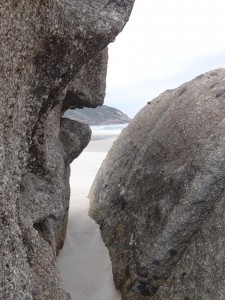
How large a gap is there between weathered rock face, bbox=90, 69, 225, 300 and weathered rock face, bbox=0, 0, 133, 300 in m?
0.97

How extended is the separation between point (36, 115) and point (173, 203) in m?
1.81

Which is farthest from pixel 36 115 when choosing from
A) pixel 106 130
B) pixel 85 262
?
pixel 106 130

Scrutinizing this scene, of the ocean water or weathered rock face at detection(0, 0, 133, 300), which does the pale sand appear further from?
the ocean water

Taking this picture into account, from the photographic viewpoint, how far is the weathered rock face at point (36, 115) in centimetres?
308

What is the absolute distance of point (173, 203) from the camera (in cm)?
473

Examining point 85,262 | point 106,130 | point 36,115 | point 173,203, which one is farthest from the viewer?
point 106,130

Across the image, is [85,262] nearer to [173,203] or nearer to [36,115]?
[173,203]

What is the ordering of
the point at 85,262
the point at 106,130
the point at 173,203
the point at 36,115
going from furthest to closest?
the point at 106,130 → the point at 85,262 → the point at 173,203 → the point at 36,115

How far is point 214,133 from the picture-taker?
4.77 meters

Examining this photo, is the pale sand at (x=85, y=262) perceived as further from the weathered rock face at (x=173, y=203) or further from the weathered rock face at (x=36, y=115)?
the weathered rock face at (x=36, y=115)

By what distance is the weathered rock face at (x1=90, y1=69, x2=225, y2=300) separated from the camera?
441 cm

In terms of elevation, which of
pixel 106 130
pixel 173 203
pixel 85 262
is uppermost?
pixel 173 203

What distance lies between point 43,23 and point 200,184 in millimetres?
2203

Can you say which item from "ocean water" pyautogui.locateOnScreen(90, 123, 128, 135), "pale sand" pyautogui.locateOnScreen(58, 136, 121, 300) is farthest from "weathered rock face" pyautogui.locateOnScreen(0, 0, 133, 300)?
"ocean water" pyautogui.locateOnScreen(90, 123, 128, 135)
